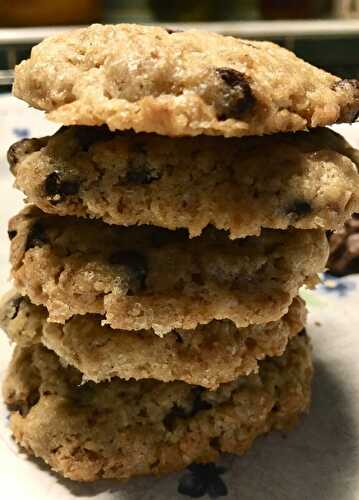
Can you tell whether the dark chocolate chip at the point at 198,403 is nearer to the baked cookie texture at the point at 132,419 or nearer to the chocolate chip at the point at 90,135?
the baked cookie texture at the point at 132,419

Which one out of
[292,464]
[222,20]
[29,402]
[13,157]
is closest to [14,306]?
[29,402]

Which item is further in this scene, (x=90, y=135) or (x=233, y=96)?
(x=90, y=135)

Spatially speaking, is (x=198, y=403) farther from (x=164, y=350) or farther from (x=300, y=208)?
(x=300, y=208)

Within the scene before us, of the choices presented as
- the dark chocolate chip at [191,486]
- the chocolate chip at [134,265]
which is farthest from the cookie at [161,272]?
the dark chocolate chip at [191,486]

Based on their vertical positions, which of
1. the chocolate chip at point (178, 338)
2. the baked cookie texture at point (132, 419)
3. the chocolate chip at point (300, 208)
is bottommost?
the baked cookie texture at point (132, 419)

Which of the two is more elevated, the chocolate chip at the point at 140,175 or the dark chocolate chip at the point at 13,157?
the chocolate chip at the point at 140,175

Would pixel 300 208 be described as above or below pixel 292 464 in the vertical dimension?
above

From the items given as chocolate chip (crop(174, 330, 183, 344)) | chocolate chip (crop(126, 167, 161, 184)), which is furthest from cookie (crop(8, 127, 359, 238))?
chocolate chip (crop(174, 330, 183, 344))
